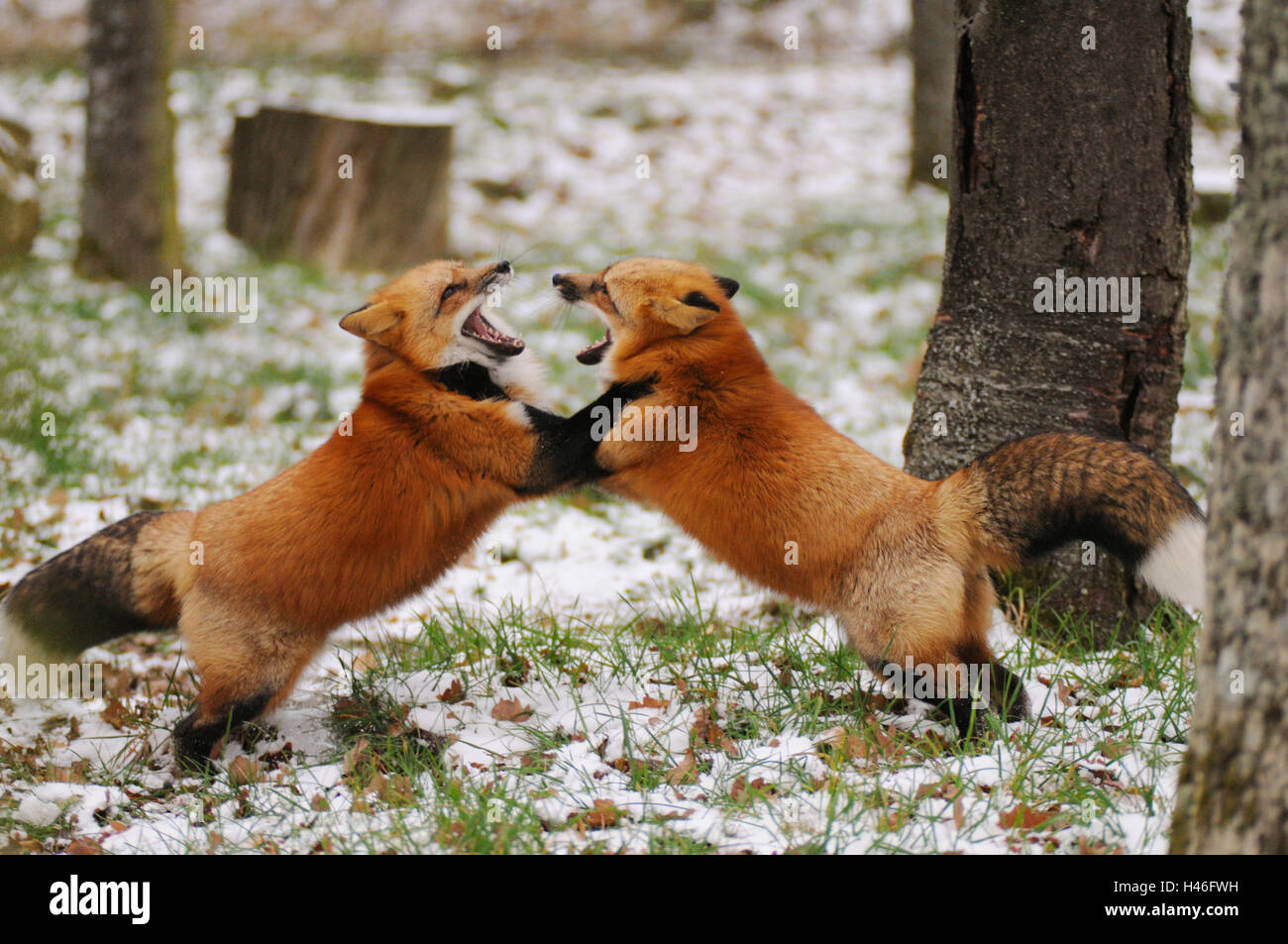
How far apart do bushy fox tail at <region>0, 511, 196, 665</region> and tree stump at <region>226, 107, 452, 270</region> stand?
8086 mm

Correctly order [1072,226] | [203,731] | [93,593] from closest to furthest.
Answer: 1. [203,731]
2. [93,593]
3. [1072,226]

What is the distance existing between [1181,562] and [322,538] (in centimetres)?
338

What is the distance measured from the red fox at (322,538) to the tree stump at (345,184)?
7771 millimetres

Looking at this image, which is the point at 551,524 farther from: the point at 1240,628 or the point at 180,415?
the point at 1240,628

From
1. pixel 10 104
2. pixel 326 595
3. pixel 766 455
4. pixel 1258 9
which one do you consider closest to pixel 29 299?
pixel 10 104

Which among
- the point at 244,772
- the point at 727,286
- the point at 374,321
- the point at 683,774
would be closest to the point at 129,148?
the point at 374,321

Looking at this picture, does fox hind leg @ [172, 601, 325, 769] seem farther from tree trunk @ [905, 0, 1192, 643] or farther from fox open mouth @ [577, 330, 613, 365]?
tree trunk @ [905, 0, 1192, 643]

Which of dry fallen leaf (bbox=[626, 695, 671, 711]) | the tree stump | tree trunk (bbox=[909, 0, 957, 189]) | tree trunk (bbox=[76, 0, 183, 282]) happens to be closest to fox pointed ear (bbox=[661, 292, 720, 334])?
dry fallen leaf (bbox=[626, 695, 671, 711])

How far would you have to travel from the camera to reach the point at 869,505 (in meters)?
4.33

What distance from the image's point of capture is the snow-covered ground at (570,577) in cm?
380

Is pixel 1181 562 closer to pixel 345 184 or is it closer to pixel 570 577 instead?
pixel 570 577

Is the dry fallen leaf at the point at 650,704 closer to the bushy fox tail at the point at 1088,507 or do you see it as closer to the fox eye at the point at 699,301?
the bushy fox tail at the point at 1088,507

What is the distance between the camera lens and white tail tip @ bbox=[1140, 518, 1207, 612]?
3.76 metres

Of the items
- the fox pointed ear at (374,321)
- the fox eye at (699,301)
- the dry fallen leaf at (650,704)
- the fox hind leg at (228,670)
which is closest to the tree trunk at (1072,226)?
the fox eye at (699,301)
